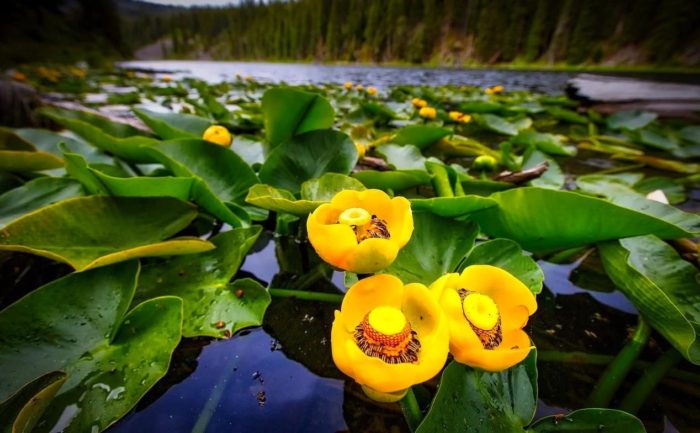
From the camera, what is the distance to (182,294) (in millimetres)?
575

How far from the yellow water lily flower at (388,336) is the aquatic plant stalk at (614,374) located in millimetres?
311

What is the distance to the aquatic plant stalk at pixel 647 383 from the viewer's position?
46 cm

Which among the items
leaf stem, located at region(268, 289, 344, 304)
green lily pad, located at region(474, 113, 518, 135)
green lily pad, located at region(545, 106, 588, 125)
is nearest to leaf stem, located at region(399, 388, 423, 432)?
leaf stem, located at region(268, 289, 344, 304)

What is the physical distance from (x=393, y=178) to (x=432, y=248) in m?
0.20

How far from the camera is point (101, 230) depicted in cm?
61

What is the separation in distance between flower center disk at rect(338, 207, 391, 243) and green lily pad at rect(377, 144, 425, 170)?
21.3 inches

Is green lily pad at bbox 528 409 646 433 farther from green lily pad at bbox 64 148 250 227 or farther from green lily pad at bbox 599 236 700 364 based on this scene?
green lily pad at bbox 64 148 250 227

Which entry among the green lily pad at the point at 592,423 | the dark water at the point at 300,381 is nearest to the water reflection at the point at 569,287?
the dark water at the point at 300,381

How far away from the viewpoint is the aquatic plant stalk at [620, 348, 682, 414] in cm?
46

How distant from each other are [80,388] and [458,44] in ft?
93.3

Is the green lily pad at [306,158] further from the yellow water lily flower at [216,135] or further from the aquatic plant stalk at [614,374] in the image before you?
the aquatic plant stalk at [614,374]

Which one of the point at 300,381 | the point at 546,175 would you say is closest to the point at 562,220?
the point at 300,381

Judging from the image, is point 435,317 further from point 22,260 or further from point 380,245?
point 22,260

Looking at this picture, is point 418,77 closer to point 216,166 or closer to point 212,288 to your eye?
point 216,166
